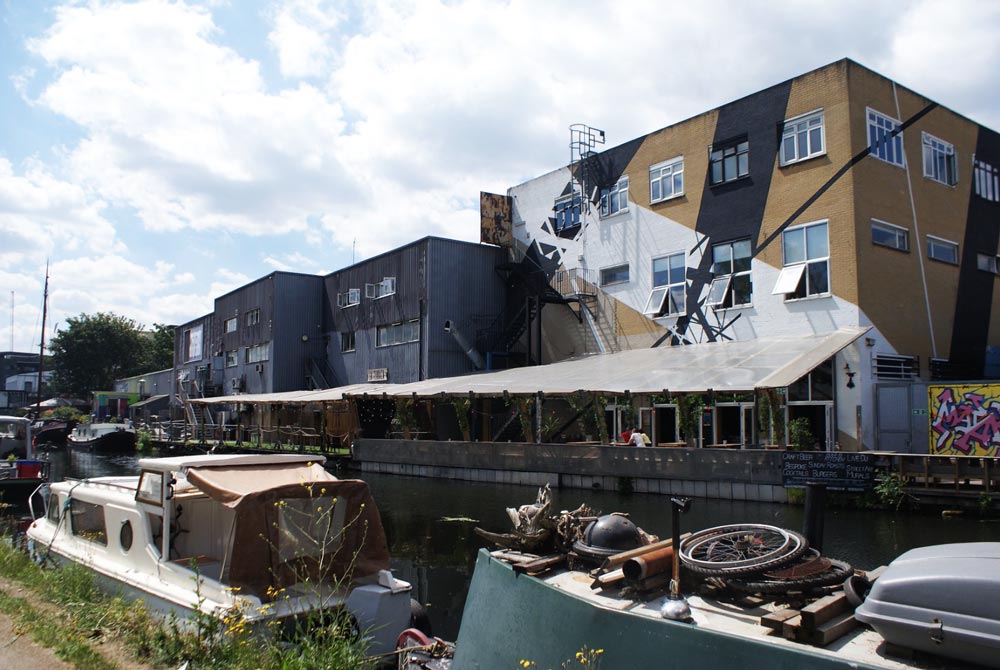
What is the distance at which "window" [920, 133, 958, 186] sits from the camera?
25.8 meters

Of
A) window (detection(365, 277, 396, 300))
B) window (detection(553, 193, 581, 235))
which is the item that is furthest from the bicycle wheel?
window (detection(365, 277, 396, 300))

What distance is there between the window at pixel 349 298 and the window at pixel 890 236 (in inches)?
1100

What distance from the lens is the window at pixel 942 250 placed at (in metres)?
25.3

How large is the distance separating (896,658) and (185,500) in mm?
7842

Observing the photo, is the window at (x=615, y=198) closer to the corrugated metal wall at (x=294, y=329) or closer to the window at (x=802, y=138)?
the window at (x=802, y=138)

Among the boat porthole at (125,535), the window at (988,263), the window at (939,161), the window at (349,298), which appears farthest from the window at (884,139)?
the window at (349,298)

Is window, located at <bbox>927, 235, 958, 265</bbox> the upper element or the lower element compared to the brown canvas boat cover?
upper

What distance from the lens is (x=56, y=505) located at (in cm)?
1179

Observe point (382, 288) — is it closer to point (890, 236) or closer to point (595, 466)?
point (595, 466)

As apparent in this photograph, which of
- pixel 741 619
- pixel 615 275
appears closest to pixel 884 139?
pixel 615 275

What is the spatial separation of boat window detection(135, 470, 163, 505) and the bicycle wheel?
6070mm

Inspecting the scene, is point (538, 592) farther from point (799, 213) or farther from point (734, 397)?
point (799, 213)

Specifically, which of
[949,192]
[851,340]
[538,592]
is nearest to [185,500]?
[538,592]

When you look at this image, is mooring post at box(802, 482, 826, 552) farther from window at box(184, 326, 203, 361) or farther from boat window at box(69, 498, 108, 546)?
window at box(184, 326, 203, 361)
